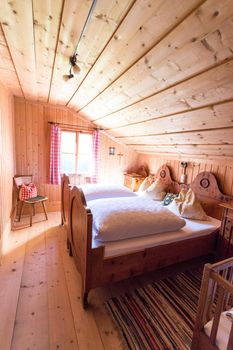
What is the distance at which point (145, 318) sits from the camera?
1462 mm

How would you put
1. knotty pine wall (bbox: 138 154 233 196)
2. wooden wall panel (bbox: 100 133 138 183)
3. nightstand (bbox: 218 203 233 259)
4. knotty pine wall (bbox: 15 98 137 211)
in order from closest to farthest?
nightstand (bbox: 218 203 233 259) < knotty pine wall (bbox: 138 154 233 196) < knotty pine wall (bbox: 15 98 137 211) < wooden wall panel (bbox: 100 133 138 183)

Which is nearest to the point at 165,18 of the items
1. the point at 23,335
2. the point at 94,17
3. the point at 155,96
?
the point at 94,17

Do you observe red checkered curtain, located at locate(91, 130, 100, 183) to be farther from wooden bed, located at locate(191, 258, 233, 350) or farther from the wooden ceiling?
wooden bed, located at locate(191, 258, 233, 350)

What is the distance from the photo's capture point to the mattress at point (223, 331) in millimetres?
928

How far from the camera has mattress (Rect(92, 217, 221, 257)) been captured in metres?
1.56

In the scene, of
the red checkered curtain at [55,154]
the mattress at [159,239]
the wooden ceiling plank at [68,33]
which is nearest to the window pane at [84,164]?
the red checkered curtain at [55,154]

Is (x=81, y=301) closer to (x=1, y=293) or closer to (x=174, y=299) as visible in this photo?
(x=1, y=293)

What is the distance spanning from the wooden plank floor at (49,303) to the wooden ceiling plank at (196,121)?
1.69m

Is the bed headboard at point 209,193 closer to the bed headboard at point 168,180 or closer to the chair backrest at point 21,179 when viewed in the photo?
the bed headboard at point 168,180

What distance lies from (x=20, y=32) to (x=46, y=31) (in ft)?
0.69

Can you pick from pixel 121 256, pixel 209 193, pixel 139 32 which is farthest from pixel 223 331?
pixel 139 32

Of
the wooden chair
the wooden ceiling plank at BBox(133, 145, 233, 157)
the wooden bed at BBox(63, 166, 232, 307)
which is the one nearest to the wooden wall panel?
the wooden ceiling plank at BBox(133, 145, 233, 157)

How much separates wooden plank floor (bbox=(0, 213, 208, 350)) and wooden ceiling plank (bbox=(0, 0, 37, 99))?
7.18 feet

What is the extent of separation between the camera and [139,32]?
1146 millimetres
